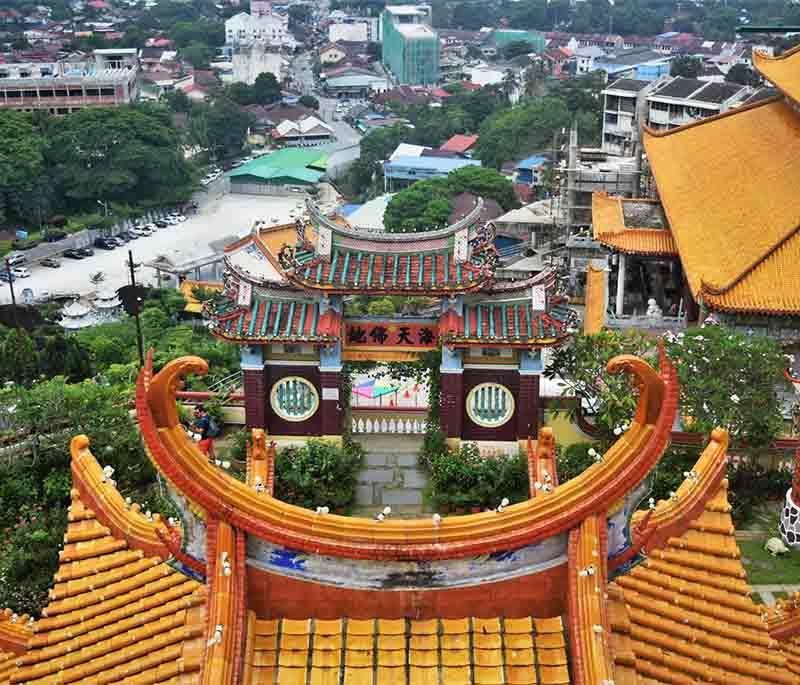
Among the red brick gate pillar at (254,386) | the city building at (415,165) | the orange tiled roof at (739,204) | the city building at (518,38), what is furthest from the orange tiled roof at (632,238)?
the city building at (518,38)

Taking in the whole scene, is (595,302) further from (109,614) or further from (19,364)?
(109,614)

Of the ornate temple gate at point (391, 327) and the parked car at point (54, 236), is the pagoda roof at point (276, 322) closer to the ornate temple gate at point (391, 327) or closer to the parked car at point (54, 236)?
the ornate temple gate at point (391, 327)

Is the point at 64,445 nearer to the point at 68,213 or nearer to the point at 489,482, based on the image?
the point at 489,482

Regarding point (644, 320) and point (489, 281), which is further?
point (644, 320)

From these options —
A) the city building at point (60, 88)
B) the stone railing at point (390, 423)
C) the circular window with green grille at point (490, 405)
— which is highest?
the circular window with green grille at point (490, 405)

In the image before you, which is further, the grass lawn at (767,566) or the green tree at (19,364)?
the green tree at (19,364)

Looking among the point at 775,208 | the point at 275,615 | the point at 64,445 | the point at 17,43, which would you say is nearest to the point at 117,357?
the point at 64,445

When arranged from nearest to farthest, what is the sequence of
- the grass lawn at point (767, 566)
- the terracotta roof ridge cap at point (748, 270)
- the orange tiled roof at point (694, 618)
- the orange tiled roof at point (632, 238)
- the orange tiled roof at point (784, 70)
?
1. the orange tiled roof at point (694, 618)
2. the grass lawn at point (767, 566)
3. the terracotta roof ridge cap at point (748, 270)
4. the orange tiled roof at point (632, 238)
5. the orange tiled roof at point (784, 70)
